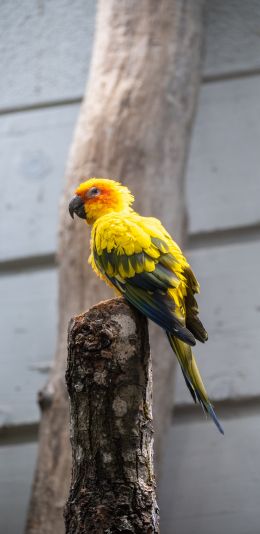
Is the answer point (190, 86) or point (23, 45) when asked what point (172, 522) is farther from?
point (23, 45)

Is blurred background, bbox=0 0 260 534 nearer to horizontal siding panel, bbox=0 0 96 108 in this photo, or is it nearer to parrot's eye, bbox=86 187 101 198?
horizontal siding panel, bbox=0 0 96 108

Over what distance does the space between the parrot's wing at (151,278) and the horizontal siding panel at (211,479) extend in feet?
4.43

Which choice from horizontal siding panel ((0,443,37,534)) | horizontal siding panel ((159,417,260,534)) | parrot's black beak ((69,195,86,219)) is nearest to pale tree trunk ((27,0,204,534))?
parrot's black beak ((69,195,86,219))

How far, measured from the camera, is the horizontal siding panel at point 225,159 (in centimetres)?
310

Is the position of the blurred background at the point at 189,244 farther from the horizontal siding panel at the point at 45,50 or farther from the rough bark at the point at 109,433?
the rough bark at the point at 109,433

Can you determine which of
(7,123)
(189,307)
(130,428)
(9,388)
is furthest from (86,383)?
(7,123)

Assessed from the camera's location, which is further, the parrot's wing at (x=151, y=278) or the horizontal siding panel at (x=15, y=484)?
the horizontal siding panel at (x=15, y=484)

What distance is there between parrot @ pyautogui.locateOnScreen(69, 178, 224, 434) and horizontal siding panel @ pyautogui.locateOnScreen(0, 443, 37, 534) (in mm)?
1388

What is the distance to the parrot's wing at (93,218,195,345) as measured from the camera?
5.01ft

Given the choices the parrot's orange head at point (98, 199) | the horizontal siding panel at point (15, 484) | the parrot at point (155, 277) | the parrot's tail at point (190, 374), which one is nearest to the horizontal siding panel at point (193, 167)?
the horizontal siding panel at point (15, 484)

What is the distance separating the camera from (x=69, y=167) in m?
2.47

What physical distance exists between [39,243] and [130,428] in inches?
76.9

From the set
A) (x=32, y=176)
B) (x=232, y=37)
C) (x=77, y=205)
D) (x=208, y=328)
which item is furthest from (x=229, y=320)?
(x=77, y=205)

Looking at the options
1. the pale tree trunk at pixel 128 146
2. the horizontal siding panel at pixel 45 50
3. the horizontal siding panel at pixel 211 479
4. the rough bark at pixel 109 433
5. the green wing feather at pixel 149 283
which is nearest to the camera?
the rough bark at pixel 109 433
